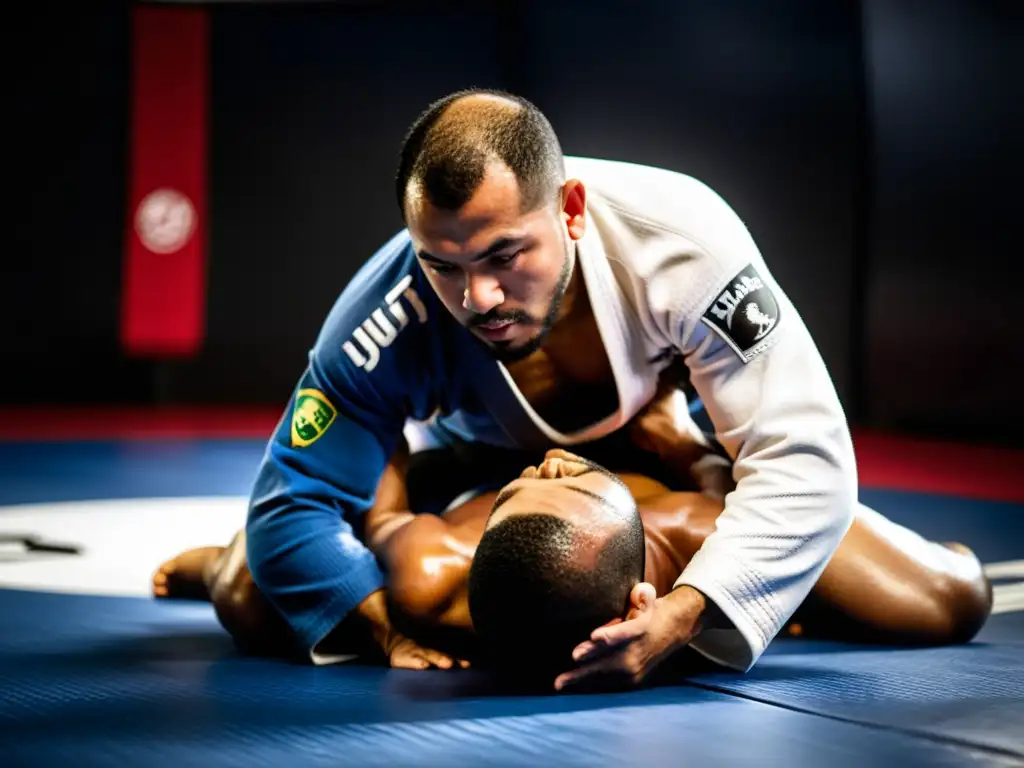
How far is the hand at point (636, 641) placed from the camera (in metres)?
2.63

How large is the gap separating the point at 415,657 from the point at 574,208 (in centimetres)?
101

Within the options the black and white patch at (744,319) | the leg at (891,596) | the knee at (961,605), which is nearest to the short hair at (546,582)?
the black and white patch at (744,319)

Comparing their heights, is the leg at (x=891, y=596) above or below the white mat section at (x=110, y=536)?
above

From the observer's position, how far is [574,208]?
3.02 m

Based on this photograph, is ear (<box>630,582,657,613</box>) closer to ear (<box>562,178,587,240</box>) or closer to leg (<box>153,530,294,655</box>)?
ear (<box>562,178,587,240</box>)

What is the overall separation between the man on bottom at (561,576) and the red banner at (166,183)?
19.4 feet

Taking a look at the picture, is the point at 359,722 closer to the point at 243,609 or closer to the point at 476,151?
the point at 243,609

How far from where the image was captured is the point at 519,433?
332 centimetres

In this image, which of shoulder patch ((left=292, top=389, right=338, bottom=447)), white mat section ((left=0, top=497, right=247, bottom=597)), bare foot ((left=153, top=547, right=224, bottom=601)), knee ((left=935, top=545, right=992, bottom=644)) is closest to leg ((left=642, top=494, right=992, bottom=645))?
knee ((left=935, top=545, right=992, bottom=644))

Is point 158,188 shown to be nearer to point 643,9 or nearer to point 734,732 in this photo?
point 643,9

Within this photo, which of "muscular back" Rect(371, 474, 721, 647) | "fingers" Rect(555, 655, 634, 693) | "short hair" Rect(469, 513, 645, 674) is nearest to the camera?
"short hair" Rect(469, 513, 645, 674)

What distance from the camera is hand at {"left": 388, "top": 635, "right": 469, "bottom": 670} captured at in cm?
308

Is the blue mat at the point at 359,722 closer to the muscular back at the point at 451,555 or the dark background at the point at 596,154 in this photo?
the muscular back at the point at 451,555

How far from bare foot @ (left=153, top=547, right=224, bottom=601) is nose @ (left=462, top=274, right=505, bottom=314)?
1440 mm
